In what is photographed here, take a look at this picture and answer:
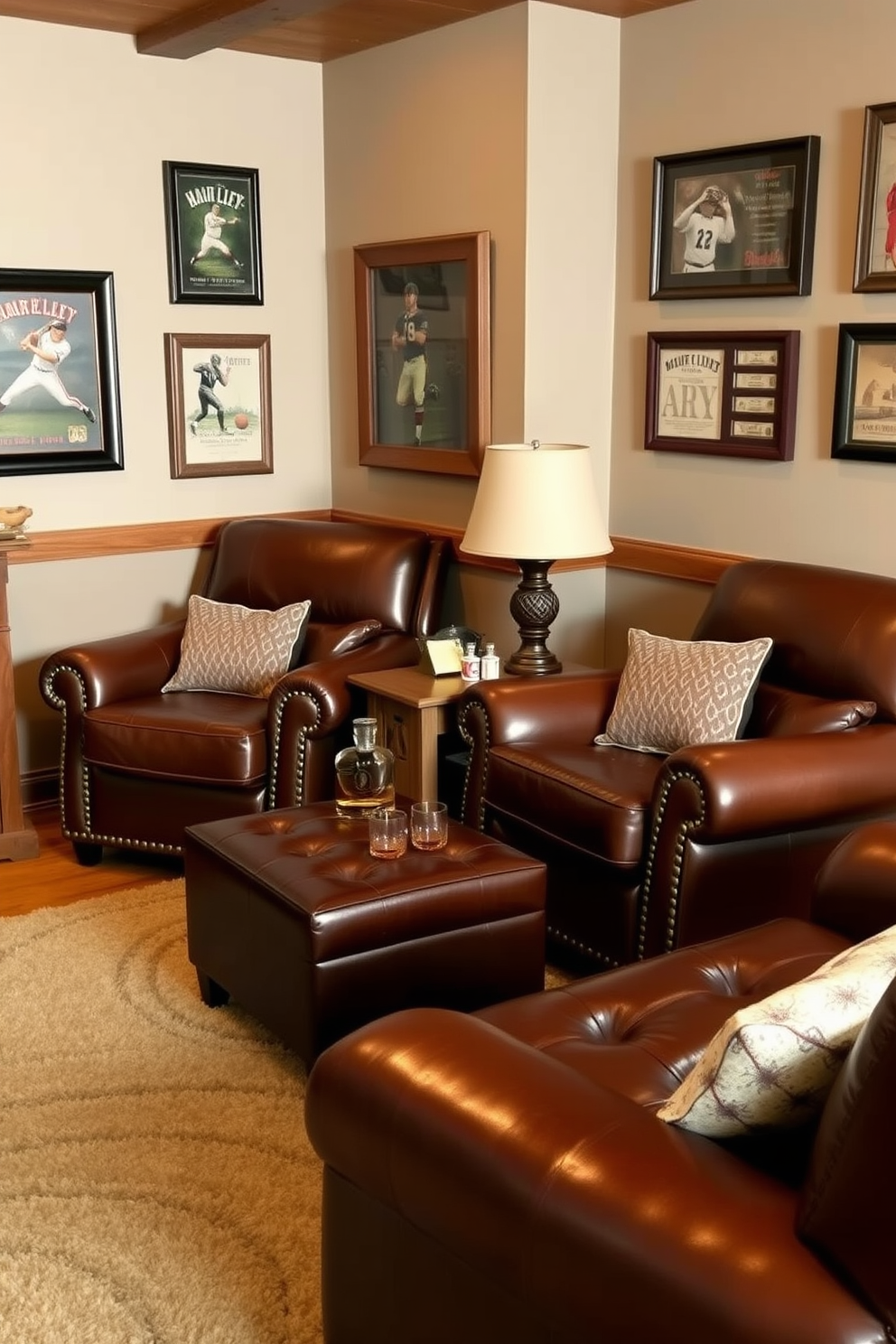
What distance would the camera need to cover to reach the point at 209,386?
475 centimetres

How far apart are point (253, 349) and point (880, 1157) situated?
13.3 feet

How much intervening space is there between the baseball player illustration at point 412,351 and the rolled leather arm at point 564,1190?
305 cm

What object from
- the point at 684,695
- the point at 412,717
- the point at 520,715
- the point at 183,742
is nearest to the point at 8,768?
the point at 183,742

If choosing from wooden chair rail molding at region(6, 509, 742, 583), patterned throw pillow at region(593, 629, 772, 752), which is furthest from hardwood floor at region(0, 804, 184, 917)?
patterned throw pillow at region(593, 629, 772, 752)

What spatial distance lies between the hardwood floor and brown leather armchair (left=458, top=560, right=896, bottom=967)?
1.10 metres

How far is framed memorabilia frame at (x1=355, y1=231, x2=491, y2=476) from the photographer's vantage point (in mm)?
4285

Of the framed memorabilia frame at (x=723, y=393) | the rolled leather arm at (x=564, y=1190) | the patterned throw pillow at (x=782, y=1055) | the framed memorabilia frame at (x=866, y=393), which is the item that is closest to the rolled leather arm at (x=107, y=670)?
the framed memorabilia frame at (x=723, y=393)

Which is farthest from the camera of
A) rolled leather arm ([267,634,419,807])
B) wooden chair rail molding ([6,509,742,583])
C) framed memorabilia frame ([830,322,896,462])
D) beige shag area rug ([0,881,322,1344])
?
wooden chair rail molding ([6,509,742,583])

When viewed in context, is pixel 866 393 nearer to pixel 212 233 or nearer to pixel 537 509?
pixel 537 509

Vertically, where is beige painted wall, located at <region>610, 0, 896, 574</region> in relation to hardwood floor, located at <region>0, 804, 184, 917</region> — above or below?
above

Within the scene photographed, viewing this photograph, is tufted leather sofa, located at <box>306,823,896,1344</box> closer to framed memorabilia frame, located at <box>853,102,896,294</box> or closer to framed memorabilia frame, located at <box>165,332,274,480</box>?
framed memorabilia frame, located at <box>853,102,896,294</box>

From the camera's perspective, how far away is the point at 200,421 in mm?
4758

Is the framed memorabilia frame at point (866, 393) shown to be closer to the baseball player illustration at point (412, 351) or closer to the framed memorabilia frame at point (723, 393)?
the framed memorabilia frame at point (723, 393)

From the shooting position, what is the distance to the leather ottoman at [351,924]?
2686mm
